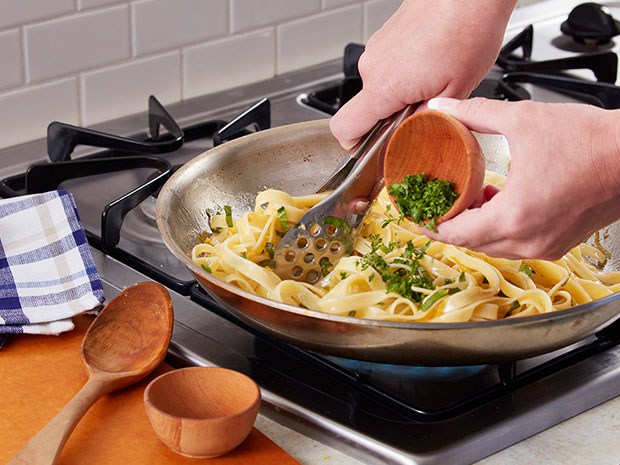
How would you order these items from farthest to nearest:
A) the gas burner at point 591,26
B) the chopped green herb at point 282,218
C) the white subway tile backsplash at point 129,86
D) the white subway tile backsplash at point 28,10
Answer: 1. the gas burner at point 591,26
2. the white subway tile backsplash at point 129,86
3. the white subway tile backsplash at point 28,10
4. the chopped green herb at point 282,218

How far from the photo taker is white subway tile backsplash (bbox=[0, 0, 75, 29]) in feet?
4.86

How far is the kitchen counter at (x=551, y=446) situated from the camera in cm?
89

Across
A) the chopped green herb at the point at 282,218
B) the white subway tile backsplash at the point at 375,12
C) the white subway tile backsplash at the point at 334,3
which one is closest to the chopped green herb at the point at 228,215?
the chopped green herb at the point at 282,218

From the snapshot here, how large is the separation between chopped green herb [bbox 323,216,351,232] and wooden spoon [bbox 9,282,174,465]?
218mm

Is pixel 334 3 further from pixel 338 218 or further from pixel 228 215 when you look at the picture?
pixel 338 218

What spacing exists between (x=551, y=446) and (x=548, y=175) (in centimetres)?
29

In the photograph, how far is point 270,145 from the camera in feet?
4.25

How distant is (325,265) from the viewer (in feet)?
3.68

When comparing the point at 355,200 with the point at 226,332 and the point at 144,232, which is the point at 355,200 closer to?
Answer: the point at 226,332

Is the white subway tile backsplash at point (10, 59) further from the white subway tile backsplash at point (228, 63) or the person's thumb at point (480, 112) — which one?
the person's thumb at point (480, 112)

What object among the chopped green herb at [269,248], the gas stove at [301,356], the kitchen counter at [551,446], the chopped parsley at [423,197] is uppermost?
the chopped parsley at [423,197]

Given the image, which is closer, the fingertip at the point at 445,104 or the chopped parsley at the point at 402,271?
the fingertip at the point at 445,104

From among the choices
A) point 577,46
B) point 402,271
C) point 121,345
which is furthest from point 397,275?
point 577,46

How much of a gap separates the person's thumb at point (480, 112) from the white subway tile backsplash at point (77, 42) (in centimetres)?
88
